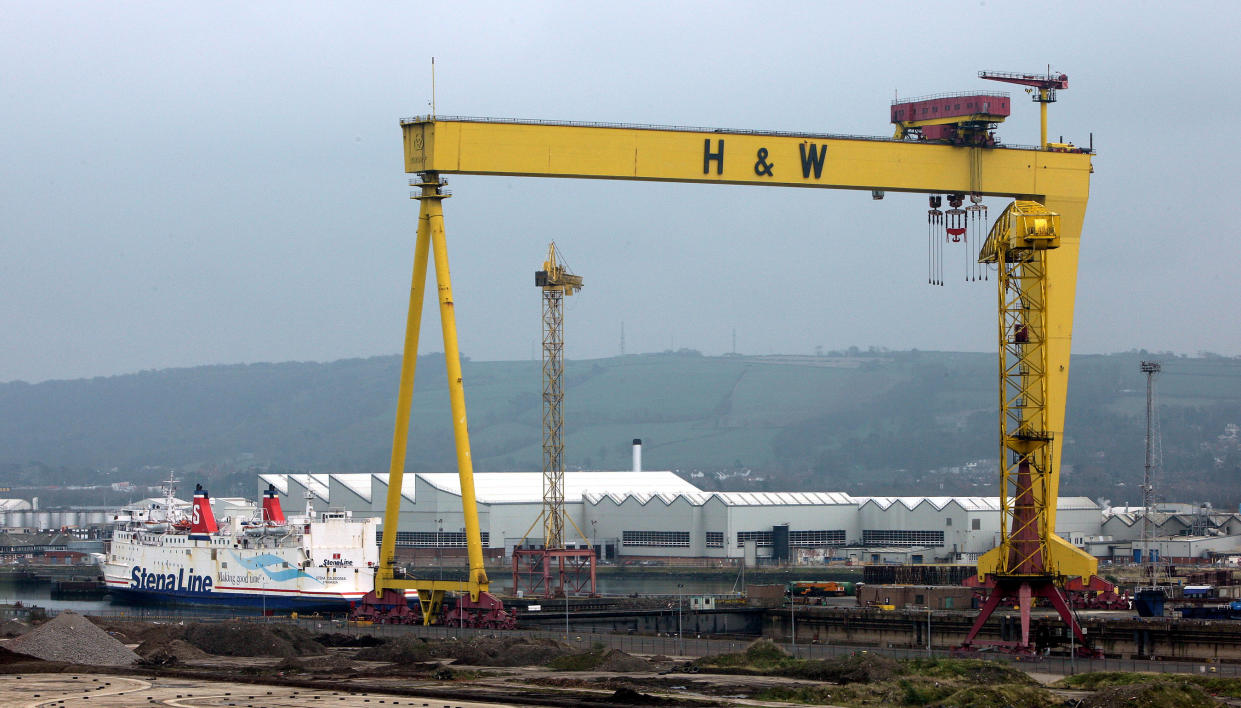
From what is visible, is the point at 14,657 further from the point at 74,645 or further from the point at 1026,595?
the point at 1026,595

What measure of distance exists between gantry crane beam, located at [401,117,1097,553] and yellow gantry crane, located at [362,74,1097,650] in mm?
29

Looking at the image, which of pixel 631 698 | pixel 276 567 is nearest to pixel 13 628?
pixel 276 567

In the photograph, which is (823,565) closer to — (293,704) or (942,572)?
(942,572)

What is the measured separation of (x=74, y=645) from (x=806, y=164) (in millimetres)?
23235

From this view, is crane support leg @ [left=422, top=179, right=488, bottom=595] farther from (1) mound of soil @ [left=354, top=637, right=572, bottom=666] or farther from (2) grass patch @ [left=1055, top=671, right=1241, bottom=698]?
(2) grass patch @ [left=1055, top=671, right=1241, bottom=698]

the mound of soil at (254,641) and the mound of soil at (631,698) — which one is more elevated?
the mound of soil at (631,698)

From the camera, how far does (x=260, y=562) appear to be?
213 feet

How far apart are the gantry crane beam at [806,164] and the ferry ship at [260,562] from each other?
2751 centimetres

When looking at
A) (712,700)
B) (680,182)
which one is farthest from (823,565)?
(712,700)

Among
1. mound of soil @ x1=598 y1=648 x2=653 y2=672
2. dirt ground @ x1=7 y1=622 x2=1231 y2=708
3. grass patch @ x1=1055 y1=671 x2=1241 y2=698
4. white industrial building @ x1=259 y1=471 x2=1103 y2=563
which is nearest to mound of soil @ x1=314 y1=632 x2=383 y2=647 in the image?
dirt ground @ x1=7 y1=622 x2=1231 y2=708

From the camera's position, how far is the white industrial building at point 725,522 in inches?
3529

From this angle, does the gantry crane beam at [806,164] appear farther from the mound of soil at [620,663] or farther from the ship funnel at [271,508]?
the ship funnel at [271,508]

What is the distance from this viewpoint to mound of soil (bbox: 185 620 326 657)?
42219 millimetres

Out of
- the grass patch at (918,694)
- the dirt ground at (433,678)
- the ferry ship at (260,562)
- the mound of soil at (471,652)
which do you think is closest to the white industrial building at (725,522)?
the ferry ship at (260,562)
